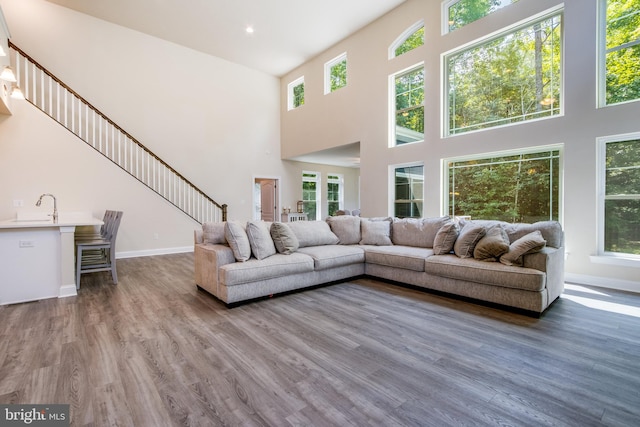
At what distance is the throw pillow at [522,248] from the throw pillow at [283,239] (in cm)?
243

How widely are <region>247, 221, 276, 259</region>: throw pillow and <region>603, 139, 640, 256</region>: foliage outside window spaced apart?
4.53 m

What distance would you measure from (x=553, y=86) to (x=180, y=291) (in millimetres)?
6119

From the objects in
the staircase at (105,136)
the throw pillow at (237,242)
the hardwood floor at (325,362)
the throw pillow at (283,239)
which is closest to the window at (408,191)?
the hardwood floor at (325,362)

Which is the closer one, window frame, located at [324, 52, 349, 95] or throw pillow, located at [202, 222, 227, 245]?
throw pillow, located at [202, 222, 227, 245]

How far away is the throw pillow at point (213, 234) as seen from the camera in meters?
3.74

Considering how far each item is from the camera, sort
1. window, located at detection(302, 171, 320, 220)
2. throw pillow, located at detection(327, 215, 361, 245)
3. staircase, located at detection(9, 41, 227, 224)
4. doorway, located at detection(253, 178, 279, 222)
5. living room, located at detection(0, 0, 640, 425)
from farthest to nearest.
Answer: window, located at detection(302, 171, 320, 220) → doorway, located at detection(253, 178, 279, 222) → staircase, located at detection(9, 41, 227, 224) → throw pillow, located at detection(327, 215, 361, 245) → living room, located at detection(0, 0, 640, 425)

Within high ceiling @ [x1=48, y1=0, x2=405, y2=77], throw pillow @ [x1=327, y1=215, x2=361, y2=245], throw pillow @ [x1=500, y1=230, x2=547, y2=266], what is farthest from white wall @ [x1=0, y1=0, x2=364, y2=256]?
throw pillow @ [x1=500, y1=230, x2=547, y2=266]

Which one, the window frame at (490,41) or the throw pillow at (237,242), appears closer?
the throw pillow at (237,242)

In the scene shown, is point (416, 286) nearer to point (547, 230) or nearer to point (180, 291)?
point (547, 230)

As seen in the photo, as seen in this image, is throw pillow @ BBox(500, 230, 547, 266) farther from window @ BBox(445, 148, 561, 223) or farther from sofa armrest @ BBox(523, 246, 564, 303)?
window @ BBox(445, 148, 561, 223)

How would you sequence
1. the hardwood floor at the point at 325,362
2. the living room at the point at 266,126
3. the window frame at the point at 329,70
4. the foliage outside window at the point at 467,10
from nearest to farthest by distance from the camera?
1. the hardwood floor at the point at 325,362
2. the living room at the point at 266,126
3. the foliage outside window at the point at 467,10
4. the window frame at the point at 329,70

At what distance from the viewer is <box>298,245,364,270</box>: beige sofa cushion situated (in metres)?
3.81

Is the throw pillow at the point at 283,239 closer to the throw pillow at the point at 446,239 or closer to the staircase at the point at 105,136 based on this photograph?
the throw pillow at the point at 446,239

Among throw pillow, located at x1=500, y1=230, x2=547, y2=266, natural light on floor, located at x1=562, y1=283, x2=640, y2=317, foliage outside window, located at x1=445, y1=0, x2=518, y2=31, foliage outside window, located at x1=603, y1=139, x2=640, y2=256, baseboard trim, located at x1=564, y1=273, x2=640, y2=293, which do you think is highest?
foliage outside window, located at x1=445, y1=0, x2=518, y2=31
